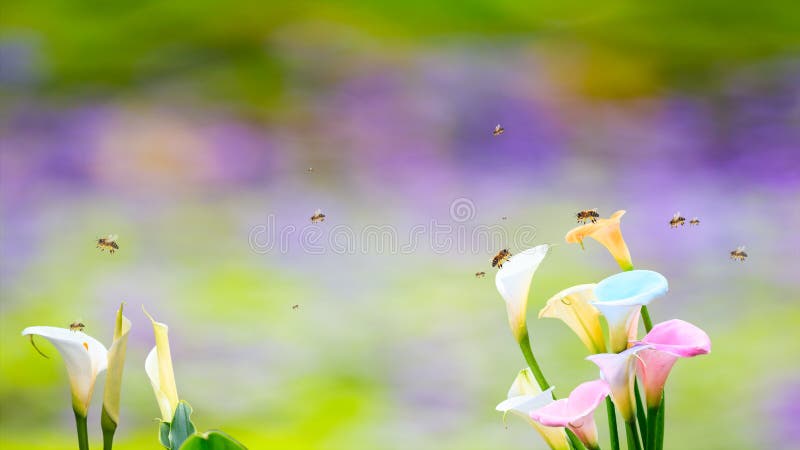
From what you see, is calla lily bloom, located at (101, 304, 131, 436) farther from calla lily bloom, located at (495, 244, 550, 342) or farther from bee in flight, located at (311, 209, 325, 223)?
bee in flight, located at (311, 209, 325, 223)

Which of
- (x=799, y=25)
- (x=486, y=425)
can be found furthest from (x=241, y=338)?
(x=799, y=25)

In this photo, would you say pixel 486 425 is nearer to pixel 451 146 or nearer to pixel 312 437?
pixel 312 437

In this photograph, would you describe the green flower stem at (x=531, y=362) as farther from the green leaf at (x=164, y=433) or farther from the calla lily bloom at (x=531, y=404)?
the green leaf at (x=164, y=433)


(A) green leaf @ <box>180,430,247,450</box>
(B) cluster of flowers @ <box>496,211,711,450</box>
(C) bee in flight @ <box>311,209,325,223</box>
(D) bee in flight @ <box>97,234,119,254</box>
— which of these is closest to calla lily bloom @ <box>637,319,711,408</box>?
(B) cluster of flowers @ <box>496,211,711,450</box>

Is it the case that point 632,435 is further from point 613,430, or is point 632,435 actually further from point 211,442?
point 211,442

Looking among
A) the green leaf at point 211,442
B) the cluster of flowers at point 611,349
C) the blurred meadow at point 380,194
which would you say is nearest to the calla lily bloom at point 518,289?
the cluster of flowers at point 611,349
